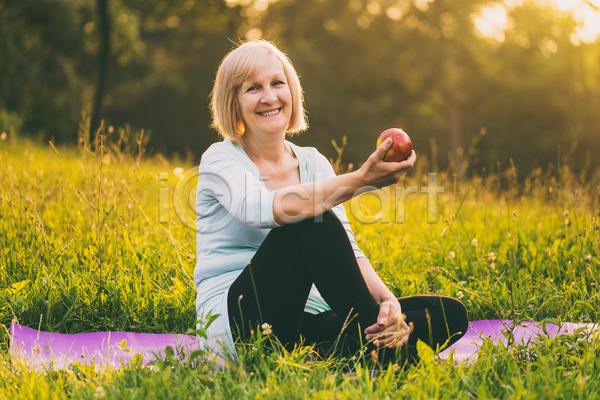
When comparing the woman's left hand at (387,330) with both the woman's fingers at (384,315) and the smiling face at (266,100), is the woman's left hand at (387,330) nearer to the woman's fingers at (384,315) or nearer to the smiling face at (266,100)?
the woman's fingers at (384,315)

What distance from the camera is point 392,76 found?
2152cm

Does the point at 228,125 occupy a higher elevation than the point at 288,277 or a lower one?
higher

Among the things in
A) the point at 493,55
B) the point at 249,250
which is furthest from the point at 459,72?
the point at 249,250

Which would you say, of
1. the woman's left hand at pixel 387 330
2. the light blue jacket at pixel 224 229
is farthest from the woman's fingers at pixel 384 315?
the light blue jacket at pixel 224 229

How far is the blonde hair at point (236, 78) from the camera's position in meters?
2.12

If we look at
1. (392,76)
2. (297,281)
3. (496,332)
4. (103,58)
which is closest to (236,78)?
(297,281)

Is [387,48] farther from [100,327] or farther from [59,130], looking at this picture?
[100,327]

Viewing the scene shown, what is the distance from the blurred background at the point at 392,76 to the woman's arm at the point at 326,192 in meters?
17.0

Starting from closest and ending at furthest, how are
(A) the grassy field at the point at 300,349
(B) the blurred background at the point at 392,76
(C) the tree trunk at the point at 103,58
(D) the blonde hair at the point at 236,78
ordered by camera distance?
(A) the grassy field at the point at 300,349 → (D) the blonde hair at the point at 236,78 → (C) the tree trunk at the point at 103,58 → (B) the blurred background at the point at 392,76

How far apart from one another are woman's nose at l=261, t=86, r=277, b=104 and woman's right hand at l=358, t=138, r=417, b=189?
2.01ft

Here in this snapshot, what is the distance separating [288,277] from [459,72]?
20.6 m

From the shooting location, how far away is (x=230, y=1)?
14.9 m

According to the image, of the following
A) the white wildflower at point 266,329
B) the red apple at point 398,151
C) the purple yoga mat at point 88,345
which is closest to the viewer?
the white wildflower at point 266,329

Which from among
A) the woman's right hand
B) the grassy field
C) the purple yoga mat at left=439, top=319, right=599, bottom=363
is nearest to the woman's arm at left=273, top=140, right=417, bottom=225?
the woman's right hand
